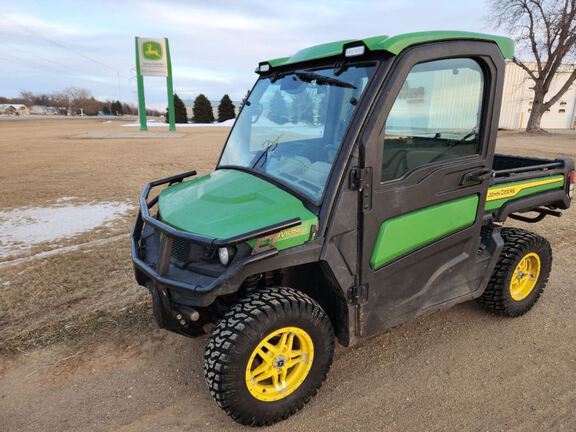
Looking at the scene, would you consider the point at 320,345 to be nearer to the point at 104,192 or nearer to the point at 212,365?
the point at 212,365

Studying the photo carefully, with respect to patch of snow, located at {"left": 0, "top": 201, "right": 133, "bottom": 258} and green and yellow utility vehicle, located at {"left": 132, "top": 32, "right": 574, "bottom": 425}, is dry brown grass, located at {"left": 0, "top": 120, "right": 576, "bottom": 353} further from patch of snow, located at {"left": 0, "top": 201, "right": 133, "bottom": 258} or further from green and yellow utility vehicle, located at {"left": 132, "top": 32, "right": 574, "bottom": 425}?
green and yellow utility vehicle, located at {"left": 132, "top": 32, "right": 574, "bottom": 425}

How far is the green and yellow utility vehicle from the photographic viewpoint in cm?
215

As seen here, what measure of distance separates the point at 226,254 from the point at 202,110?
47113 mm

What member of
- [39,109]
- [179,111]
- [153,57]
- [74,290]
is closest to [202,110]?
[179,111]

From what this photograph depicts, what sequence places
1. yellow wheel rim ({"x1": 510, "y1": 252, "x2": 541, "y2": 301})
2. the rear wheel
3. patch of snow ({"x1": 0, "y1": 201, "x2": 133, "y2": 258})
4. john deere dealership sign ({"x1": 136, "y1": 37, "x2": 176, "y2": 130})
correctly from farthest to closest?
john deere dealership sign ({"x1": 136, "y1": 37, "x2": 176, "y2": 130}) < patch of snow ({"x1": 0, "y1": 201, "x2": 133, "y2": 258}) < yellow wheel rim ({"x1": 510, "y1": 252, "x2": 541, "y2": 301}) < the rear wheel

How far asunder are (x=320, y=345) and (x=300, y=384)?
9.8 inches

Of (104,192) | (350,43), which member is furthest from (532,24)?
(350,43)

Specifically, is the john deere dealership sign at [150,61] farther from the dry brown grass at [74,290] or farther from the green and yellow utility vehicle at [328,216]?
the green and yellow utility vehicle at [328,216]

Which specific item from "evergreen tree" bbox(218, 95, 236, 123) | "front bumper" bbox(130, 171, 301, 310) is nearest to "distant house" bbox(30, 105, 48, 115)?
"evergreen tree" bbox(218, 95, 236, 123)

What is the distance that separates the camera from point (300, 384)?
7.75 feet

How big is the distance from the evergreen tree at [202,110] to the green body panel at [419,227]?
153 feet

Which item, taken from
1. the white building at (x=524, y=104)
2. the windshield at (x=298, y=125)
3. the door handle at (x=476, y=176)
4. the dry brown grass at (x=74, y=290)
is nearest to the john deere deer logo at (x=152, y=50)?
the dry brown grass at (x=74, y=290)

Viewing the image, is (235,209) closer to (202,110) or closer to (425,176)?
(425,176)

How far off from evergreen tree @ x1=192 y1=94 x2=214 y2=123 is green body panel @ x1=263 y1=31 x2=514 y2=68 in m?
46.0
